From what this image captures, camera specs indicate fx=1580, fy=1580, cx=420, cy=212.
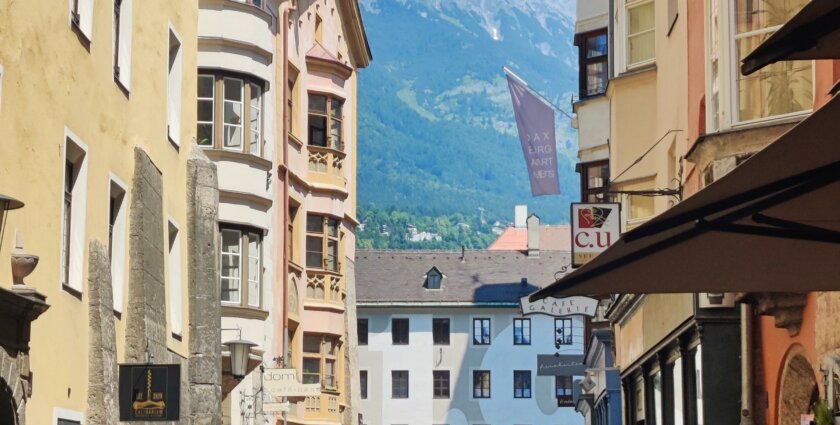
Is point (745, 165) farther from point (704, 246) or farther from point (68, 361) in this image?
point (68, 361)

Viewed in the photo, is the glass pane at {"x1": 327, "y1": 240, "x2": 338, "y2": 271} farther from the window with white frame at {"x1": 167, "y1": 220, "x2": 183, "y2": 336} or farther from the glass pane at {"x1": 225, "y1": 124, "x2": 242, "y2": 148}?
the window with white frame at {"x1": 167, "y1": 220, "x2": 183, "y2": 336}

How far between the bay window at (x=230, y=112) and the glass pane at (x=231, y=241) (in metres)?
1.73

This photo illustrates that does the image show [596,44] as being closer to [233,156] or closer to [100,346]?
[233,156]

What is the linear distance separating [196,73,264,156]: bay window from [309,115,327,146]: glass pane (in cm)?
927

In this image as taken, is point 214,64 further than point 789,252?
Yes

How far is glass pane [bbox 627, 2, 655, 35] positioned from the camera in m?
27.7

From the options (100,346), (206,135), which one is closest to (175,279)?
(100,346)

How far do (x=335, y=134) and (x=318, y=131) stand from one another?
708 millimetres

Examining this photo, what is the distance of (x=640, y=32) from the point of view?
27.8m

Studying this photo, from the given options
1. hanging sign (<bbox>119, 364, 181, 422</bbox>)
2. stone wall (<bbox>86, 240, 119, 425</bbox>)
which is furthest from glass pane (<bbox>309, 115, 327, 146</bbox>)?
hanging sign (<bbox>119, 364, 181, 422</bbox>)

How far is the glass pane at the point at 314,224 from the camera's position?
4219 cm

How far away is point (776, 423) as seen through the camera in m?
16.9

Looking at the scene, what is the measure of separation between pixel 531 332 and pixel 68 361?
71466 millimetres

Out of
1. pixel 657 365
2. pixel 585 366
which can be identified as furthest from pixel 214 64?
pixel 585 366
